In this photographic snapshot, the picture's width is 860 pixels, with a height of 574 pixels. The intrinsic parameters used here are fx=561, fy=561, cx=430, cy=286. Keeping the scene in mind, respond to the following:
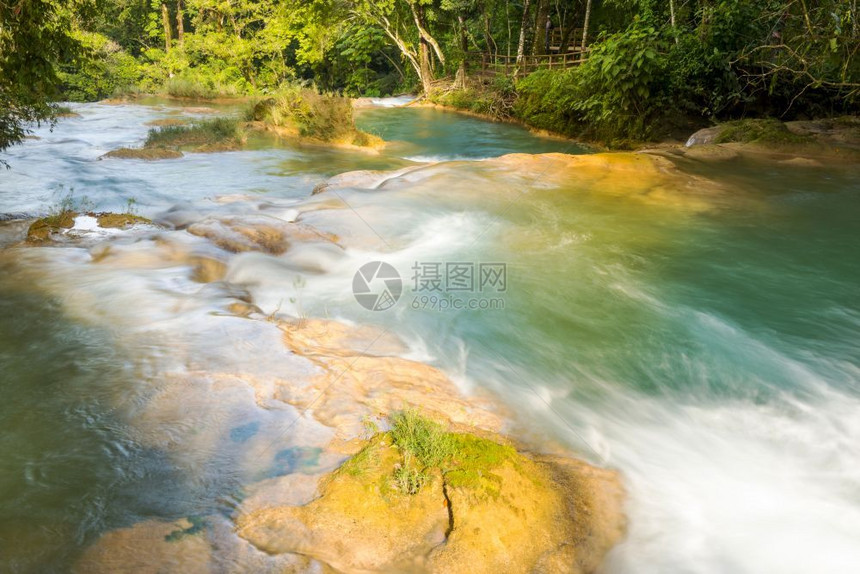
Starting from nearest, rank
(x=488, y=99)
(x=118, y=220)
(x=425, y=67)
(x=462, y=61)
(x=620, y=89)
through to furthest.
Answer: (x=118, y=220)
(x=620, y=89)
(x=488, y=99)
(x=462, y=61)
(x=425, y=67)

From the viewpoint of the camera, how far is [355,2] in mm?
23672

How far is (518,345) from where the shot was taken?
4.71 m

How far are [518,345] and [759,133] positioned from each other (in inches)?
373

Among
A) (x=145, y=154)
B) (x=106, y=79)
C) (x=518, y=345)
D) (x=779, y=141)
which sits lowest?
(x=518, y=345)

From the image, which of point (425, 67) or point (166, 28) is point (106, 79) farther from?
point (425, 67)

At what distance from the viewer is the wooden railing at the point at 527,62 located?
754 inches

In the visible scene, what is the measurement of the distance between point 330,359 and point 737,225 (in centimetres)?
606

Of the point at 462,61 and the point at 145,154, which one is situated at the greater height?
the point at 462,61

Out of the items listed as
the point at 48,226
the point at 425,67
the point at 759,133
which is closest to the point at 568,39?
the point at 425,67

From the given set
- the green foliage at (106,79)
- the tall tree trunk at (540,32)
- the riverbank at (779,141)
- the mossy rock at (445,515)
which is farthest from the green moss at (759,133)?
the green foliage at (106,79)

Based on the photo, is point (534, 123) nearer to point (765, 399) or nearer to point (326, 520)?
point (765, 399)

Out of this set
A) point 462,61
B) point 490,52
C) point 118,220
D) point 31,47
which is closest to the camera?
point 31,47

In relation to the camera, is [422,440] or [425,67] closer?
[422,440]

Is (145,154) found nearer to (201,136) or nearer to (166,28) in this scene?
(201,136)
